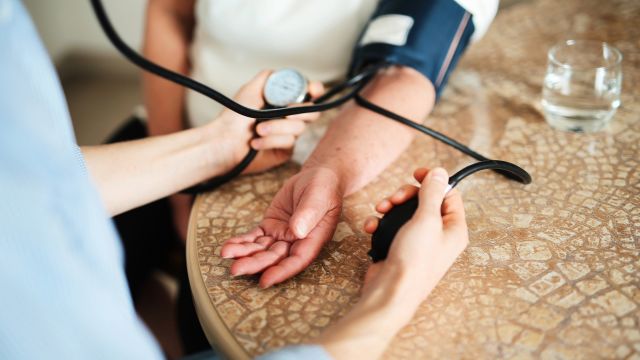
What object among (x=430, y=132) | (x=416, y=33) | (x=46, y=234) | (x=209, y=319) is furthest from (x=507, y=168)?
(x=46, y=234)

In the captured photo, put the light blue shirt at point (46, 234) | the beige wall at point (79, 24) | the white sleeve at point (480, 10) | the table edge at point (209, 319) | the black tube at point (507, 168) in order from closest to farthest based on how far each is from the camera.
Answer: the light blue shirt at point (46, 234)
the table edge at point (209, 319)
the black tube at point (507, 168)
the white sleeve at point (480, 10)
the beige wall at point (79, 24)

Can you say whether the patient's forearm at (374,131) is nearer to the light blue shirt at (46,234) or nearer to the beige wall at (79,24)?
the light blue shirt at (46,234)

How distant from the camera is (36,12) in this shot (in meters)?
1.53

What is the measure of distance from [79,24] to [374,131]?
4.12 ft

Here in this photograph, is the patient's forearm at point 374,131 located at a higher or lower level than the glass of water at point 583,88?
higher

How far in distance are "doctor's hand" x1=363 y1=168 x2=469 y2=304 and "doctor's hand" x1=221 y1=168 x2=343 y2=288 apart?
0.17ft

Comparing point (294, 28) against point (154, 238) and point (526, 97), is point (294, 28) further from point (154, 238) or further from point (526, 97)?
point (154, 238)

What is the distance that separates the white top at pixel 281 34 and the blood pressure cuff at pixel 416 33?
3cm

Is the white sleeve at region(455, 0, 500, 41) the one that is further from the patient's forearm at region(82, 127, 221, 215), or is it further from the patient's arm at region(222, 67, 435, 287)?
the patient's forearm at region(82, 127, 221, 215)

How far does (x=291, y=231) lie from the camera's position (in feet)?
1.80

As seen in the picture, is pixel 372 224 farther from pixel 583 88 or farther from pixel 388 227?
pixel 583 88

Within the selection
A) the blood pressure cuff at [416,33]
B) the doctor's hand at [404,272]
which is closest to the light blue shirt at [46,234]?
the doctor's hand at [404,272]

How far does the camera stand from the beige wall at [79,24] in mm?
1540

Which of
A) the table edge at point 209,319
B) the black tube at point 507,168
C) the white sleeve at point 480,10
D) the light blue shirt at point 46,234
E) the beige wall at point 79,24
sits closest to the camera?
the light blue shirt at point 46,234
